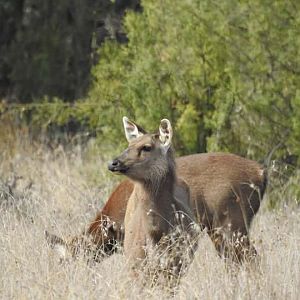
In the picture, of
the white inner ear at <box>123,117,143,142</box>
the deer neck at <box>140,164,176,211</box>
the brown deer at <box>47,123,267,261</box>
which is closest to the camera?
the deer neck at <box>140,164,176,211</box>

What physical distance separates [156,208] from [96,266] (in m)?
0.62

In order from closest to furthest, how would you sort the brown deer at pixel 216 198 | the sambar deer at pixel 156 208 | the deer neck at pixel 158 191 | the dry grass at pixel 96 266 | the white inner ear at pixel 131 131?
the dry grass at pixel 96 266 → the sambar deer at pixel 156 208 → the deer neck at pixel 158 191 → the white inner ear at pixel 131 131 → the brown deer at pixel 216 198

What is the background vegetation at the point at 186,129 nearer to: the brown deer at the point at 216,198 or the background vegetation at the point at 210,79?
the background vegetation at the point at 210,79

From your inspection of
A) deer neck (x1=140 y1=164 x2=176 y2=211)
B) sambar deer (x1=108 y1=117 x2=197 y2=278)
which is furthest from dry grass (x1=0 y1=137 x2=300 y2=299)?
deer neck (x1=140 y1=164 x2=176 y2=211)

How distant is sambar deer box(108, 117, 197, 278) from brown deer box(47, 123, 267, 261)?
420 mm

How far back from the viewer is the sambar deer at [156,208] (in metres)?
7.98

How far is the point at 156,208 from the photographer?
8344mm

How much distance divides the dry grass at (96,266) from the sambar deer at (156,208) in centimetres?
17

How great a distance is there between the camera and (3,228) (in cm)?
884

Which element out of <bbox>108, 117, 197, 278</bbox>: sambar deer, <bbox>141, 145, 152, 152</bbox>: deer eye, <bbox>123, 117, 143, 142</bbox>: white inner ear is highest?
<bbox>123, 117, 143, 142</bbox>: white inner ear

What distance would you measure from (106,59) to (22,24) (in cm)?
560

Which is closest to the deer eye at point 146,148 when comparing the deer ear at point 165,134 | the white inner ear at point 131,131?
the deer ear at point 165,134

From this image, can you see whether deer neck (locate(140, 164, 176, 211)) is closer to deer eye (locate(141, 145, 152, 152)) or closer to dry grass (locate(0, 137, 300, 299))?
deer eye (locate(141, 145, 152, 152))

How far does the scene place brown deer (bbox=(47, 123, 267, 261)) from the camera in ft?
29.5
